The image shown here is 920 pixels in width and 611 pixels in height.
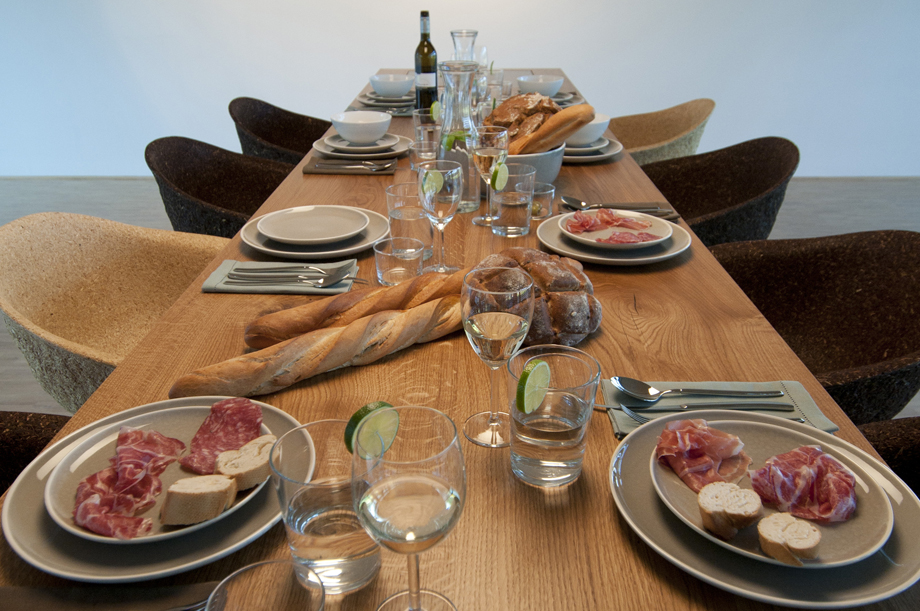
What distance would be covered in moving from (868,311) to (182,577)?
156cm

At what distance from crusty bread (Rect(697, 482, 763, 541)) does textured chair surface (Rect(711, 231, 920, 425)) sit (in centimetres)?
81

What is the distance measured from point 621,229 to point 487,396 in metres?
0.69

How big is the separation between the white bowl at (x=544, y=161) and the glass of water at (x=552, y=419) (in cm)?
93

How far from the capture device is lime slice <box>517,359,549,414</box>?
0.72m

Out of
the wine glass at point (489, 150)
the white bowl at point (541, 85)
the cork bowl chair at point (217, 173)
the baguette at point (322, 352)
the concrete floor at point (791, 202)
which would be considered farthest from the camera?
the concrete floor at point (791, 202)

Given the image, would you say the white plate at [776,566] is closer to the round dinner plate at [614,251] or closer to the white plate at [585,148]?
the round dinner plate at [614,251]

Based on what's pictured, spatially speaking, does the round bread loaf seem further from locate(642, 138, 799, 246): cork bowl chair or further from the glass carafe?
locate(642, 138, 799, 246): cork bowl chair

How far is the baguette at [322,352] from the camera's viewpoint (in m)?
0.90

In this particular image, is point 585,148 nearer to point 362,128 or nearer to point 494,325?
point 362,128

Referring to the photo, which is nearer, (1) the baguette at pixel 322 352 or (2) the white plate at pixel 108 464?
(2) the white plate at pixel 108 464

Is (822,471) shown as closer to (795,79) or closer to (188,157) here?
(188,157)

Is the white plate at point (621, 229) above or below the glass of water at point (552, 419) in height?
below

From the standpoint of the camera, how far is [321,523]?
2.02 feet

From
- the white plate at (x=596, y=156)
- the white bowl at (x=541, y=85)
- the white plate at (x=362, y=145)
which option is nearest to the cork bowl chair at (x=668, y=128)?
the white bowl at (x=541, y=85)
